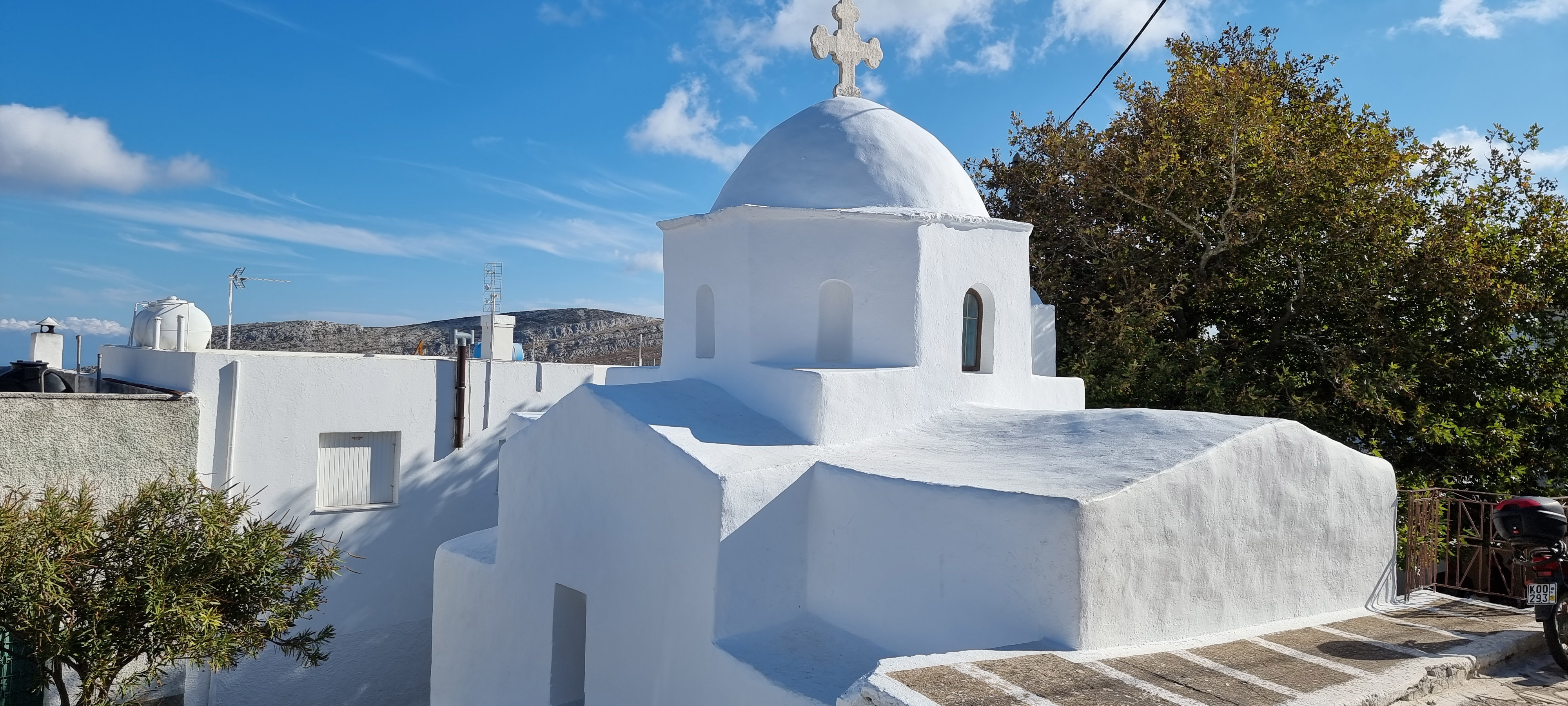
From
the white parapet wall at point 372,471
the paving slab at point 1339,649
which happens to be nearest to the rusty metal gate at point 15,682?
the white parapet wall at point 372,471

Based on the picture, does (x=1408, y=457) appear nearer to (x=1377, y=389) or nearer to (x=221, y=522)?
(x=1377, y=389)

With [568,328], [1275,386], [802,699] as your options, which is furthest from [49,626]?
[568,328]

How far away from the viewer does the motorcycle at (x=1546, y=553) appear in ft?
17.0

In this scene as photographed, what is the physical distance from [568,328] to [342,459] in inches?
453

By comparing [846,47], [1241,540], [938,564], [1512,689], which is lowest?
[1512,689]

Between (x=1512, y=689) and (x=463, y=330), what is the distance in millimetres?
16299

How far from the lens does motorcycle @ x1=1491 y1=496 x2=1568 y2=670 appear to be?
5.18m

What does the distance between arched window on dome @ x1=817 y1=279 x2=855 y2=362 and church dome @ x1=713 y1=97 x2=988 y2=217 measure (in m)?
0.73

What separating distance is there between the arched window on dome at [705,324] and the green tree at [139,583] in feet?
13.1

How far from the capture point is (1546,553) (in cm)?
523

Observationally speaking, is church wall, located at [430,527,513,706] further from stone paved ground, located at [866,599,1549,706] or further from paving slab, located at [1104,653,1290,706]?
paving slab, located at [1104,653,1290,706]

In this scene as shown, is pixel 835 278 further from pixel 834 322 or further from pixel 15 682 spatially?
pixel 15 682

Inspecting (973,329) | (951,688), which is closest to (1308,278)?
(973,329)

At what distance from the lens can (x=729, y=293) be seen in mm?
7750
